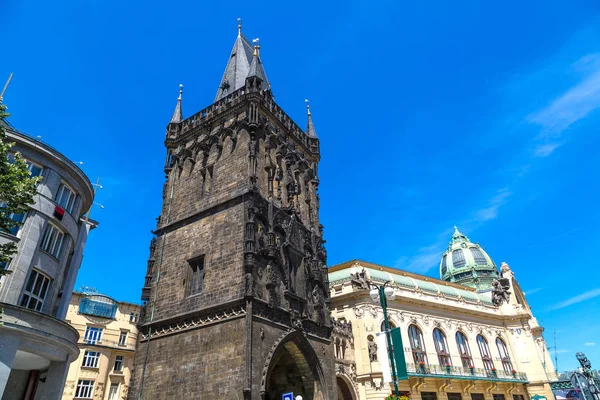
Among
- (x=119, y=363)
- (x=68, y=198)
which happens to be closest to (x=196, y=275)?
(x=68, y=198)

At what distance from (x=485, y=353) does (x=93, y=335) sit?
1668 inches

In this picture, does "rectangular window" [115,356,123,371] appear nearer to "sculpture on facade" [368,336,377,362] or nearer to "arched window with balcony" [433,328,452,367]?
"sculpture on facade" [368,336,377,362]

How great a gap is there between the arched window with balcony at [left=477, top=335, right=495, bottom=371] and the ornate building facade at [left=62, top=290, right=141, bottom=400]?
125ft

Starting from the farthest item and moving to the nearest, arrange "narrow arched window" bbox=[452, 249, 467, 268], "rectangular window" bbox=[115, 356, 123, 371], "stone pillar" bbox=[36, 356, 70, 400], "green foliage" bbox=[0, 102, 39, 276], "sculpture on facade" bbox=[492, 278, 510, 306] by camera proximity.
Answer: "narrow arched window" bbox=[452, 249, 467, 268]
"sculpture on facade" bbox=[492, 278, 510, 306]
"rectangular window" bbox=[115, 356, 123, 371]
"stone pillar" bbox=[36, 356, 70, 400]
"green foliage" bbox=[0, 102, 39, 276]

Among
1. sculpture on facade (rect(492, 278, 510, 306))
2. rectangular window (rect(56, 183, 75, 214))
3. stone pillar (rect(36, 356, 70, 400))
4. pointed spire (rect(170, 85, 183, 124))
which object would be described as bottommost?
stone pillar (rect(36, 356, 70, 400))

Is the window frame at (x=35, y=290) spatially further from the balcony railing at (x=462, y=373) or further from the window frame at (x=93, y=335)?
the balcony railing at (x=462, y=373)

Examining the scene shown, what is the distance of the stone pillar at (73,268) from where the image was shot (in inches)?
918

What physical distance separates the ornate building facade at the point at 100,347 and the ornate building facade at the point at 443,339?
23059 millimetres

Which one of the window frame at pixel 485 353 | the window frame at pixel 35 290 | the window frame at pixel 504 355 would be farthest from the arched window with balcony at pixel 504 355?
the window frame at pixel 35 290

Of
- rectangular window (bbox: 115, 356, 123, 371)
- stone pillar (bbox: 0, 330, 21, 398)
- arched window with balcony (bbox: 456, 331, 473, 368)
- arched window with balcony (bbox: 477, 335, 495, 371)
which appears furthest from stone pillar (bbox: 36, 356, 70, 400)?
arched window with balcony (bbox: 477, 335, 495, 371)

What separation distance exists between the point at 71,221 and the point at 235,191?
9566mm

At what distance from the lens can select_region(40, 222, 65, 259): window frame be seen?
21.2 m

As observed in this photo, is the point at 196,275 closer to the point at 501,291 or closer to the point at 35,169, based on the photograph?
the point at 35,169

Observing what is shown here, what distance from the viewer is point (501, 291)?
173 feet
